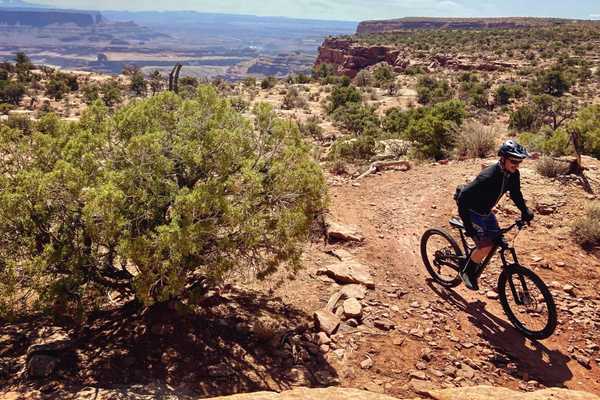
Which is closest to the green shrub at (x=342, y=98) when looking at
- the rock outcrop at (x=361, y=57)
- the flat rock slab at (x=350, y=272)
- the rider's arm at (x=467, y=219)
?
the rock outcrop at (x=361, y=57)

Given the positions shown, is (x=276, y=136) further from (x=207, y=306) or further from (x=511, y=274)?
(x=511, y=274)

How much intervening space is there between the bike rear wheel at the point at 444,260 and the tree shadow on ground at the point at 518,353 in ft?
1.83

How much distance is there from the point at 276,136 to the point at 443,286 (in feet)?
10.7

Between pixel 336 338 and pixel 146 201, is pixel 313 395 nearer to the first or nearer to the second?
pixel 336 338

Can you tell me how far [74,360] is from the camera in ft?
16.9

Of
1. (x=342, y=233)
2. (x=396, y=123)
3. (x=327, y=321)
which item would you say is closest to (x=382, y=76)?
(x=396, y=123)

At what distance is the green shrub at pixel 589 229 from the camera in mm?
7191

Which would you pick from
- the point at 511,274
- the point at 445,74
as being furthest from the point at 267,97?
the point at 511,274

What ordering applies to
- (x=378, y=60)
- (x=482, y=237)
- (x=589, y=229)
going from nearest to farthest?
(x=482, y=237) → (x=589, y=229) → (x=378, y=60)

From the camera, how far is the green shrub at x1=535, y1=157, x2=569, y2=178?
9.29m

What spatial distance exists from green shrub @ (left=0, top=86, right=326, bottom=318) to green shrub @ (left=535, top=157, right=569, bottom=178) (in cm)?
597

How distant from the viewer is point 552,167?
930cm

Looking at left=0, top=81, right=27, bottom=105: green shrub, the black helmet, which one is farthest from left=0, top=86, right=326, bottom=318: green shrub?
left=0, top=81, right=27, bottom=105: green shrub

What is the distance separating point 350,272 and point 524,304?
2399 mm
